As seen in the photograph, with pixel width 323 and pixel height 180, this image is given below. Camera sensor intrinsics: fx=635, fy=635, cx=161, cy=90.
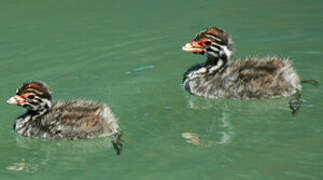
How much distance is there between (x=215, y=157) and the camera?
698cm

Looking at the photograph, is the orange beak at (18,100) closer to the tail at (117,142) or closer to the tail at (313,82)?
the tail at (117,142)

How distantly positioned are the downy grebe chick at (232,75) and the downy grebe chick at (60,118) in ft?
6.52

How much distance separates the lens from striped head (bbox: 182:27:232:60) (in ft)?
31.0

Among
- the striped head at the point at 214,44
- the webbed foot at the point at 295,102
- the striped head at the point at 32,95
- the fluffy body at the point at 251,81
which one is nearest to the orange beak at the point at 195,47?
the striped head at the point at 214,44

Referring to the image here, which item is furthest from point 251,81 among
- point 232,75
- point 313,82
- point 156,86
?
point 156,86

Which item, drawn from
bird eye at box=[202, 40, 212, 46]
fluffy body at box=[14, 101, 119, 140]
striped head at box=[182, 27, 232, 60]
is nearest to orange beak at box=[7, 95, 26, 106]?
fluffy body at box=[14, 101, 119, 140]

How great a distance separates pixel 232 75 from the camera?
363 inches

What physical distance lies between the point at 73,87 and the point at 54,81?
47 cm

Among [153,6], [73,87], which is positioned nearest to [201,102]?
[73,87]

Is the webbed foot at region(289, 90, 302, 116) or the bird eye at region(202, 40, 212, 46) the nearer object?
the webbed foot at region(289, 90, 302, 116)

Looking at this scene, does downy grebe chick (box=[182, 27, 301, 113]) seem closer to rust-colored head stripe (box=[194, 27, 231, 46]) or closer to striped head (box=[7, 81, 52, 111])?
rust-colored head stripe (box=[194, 27, 231, 46])

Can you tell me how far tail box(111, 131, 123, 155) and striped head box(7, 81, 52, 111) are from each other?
3.34 ft

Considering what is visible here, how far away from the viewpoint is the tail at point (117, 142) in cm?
739

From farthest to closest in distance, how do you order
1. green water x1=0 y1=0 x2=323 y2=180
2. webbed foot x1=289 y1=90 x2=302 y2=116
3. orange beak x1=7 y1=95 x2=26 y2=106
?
webbed foot x1=289 y1=90 x2=302 y2=116 < orange beak x1=7 y1=95 x2=26 y2=106 < green water x1=0 y1=0 x2=323 y2=180
